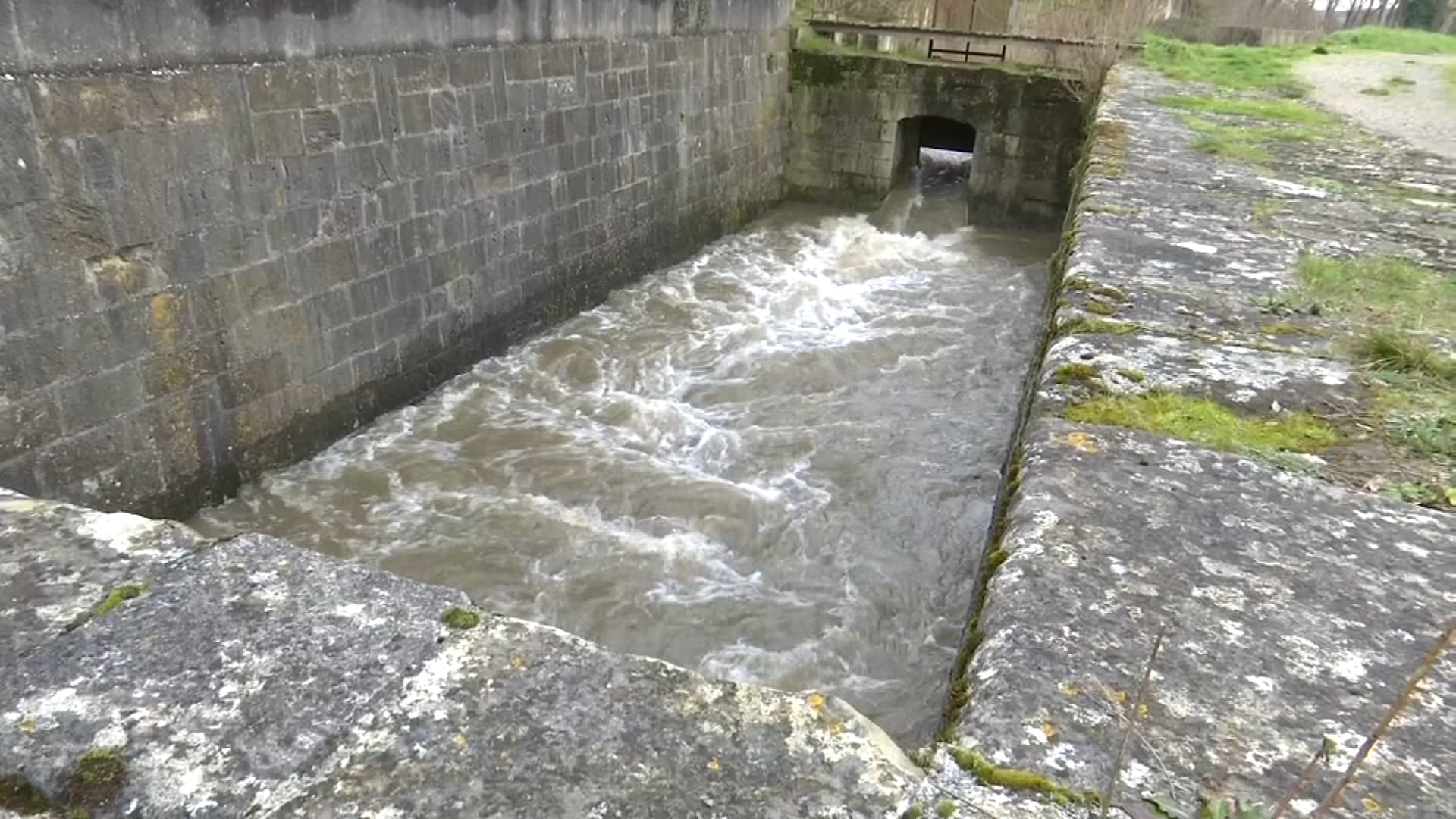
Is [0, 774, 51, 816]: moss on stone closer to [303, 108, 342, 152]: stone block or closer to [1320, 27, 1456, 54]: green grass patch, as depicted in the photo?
[303, 108, 342, 152]: stone block

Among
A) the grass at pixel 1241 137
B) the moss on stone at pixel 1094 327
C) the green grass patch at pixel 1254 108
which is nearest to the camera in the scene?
the moss on stone at pixel 1094 327

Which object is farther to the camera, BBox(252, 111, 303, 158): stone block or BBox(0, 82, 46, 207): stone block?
BBox(252, 111, 303, 158): stone block

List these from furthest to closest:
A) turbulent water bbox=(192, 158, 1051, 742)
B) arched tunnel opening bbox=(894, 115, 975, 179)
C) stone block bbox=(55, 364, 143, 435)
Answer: arched tunnel opening bbox=(894, 115, 975, 179)
turbulent water bbox=(192, 158, 1051, 742)
stone block bbox=(55, 364, 143, 435)

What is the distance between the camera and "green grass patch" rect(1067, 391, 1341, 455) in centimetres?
220

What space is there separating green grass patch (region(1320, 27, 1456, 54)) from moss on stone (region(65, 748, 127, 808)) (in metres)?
19.6

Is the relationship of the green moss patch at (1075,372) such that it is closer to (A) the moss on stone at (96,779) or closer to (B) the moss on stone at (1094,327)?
(B) the moss on stone at (1094,327)

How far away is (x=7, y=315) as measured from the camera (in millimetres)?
4117

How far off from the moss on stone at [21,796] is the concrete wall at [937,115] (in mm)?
12988

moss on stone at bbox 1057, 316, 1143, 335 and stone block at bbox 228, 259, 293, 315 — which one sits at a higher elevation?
moss on stone at bbox 1057, 316, 1143, 335

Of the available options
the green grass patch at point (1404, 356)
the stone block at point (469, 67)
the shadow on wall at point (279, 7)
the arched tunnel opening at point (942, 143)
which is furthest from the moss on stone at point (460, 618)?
the arched tunnel opening at point (942, 143)

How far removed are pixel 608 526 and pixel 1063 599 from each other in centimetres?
395

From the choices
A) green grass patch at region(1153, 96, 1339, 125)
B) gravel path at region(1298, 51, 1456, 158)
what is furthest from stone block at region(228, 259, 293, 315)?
gravel path at region(1298, 51, 1456, 158)

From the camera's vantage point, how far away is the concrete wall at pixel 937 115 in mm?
12906

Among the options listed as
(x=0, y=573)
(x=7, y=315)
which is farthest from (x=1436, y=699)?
(x=7, y=315)
